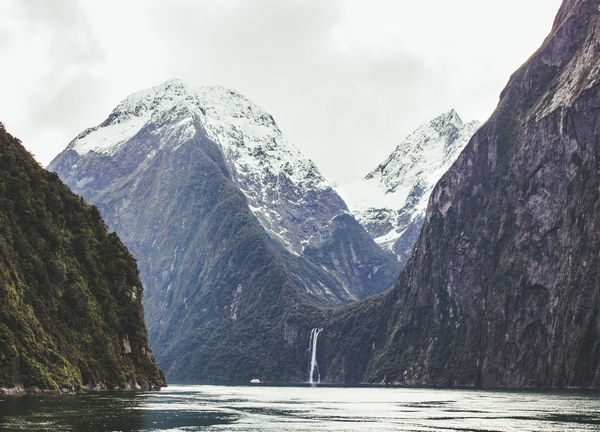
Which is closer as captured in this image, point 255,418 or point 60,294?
point 255,418

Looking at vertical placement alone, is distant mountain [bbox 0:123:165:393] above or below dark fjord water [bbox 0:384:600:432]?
above

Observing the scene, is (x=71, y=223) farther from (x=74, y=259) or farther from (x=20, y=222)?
(x=20, y=222)

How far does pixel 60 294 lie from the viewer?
95.6 meters

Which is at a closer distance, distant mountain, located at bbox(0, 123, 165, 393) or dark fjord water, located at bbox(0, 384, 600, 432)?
dark fjord water, located at bbox(0, 384, 600, 432)

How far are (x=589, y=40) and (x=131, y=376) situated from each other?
164 m

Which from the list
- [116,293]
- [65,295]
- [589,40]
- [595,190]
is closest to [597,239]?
[595,190]

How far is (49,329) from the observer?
89062 millimetres

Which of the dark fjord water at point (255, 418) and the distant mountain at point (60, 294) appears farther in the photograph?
the distant mountain at point (60, 294)

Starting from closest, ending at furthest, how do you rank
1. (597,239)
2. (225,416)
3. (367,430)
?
(367,430) → (225,416) → (597,239)

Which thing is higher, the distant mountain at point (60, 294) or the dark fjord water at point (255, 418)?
the distant mountain at point (60, 294)

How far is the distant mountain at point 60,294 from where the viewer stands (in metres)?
78.7

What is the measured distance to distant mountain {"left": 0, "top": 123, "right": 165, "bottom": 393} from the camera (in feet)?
258

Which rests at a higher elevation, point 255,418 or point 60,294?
point 60,294

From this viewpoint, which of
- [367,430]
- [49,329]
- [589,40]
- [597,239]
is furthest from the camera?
[589,40]
